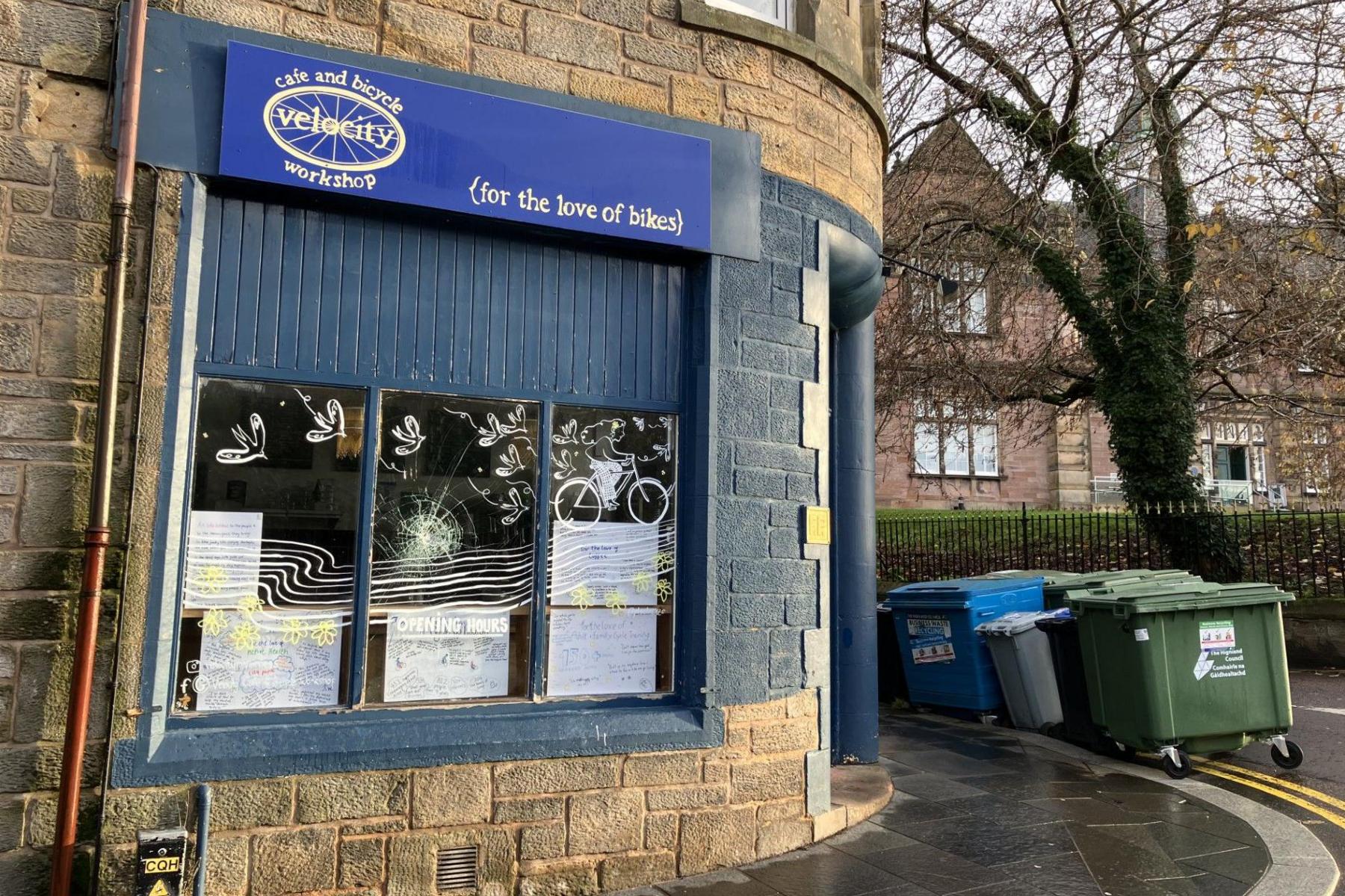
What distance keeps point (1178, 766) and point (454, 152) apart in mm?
6167

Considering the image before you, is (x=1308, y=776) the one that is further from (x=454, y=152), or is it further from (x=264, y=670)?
(x=454, y=152)

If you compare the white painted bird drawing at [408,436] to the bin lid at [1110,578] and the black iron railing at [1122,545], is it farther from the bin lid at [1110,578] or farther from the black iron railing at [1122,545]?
the black iron railing at [1122,545]

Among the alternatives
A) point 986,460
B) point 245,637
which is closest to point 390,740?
point 245,637

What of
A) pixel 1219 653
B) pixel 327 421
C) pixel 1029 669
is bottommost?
pixel 1029 669

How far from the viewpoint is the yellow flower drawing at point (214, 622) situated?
4266 mm

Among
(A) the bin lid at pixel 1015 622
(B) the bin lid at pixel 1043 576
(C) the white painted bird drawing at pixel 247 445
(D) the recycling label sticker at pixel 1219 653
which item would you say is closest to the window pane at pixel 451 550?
(C) the white painted bird drawing at pixel 247 445

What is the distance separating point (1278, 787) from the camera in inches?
254

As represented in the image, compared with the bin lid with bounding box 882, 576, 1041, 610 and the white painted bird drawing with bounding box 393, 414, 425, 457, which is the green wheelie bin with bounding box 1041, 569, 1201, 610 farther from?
the white painted bird drawing with bounding box 393, 414, 425, 457

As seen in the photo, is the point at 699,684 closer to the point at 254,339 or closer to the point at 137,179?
the point at 254,339

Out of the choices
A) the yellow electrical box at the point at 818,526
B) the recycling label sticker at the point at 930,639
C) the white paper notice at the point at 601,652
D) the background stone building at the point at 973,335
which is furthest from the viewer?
the background stone building at the point at 973,335

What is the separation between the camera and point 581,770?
4.65 m

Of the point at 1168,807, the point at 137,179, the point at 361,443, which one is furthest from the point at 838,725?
the point at 137,179

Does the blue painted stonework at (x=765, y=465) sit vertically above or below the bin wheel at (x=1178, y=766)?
above

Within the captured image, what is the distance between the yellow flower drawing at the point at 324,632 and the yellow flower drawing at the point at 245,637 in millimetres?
230
